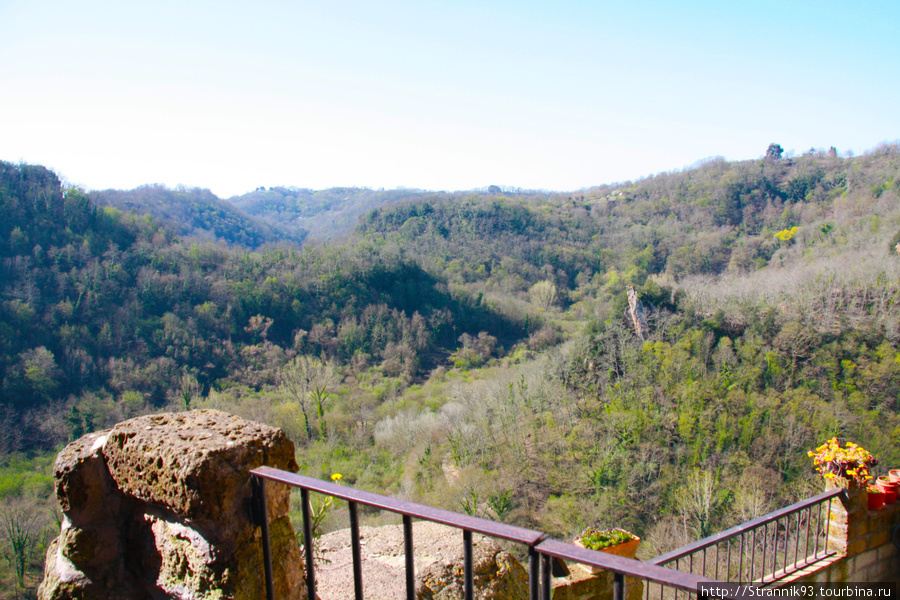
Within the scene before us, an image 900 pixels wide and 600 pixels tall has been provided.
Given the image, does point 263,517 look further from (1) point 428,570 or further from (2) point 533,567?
(1) point 428,570

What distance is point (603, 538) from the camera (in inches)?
249

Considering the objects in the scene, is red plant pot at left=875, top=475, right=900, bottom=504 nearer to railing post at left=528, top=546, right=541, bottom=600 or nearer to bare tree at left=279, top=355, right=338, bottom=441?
Answer: railing post at left=528, top=546, right=541, bottom=600

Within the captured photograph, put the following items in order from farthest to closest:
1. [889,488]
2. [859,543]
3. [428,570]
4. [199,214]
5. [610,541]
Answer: [199,214], [610,541], [889,488], [859,543], [428,570]

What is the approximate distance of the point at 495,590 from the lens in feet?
15.9

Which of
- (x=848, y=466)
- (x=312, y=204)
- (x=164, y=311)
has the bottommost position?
(x=164, y=311)

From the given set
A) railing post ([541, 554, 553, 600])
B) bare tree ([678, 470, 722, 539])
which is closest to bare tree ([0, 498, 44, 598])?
bare tree ([678, 470, 722, 539])

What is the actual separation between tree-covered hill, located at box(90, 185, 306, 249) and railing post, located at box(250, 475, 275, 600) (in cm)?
6331

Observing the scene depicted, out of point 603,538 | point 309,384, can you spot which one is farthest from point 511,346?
point 603,538

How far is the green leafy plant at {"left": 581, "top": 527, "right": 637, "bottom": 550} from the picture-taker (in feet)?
20.4

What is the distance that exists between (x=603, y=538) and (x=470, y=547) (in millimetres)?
5928

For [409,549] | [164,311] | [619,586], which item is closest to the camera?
[619,586]

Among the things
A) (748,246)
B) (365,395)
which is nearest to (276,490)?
(365,395)

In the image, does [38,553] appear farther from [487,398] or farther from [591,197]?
[591,197]

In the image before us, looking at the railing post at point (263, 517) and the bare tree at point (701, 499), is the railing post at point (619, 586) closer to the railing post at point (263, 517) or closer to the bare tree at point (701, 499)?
the railing post at point (263, 517)
